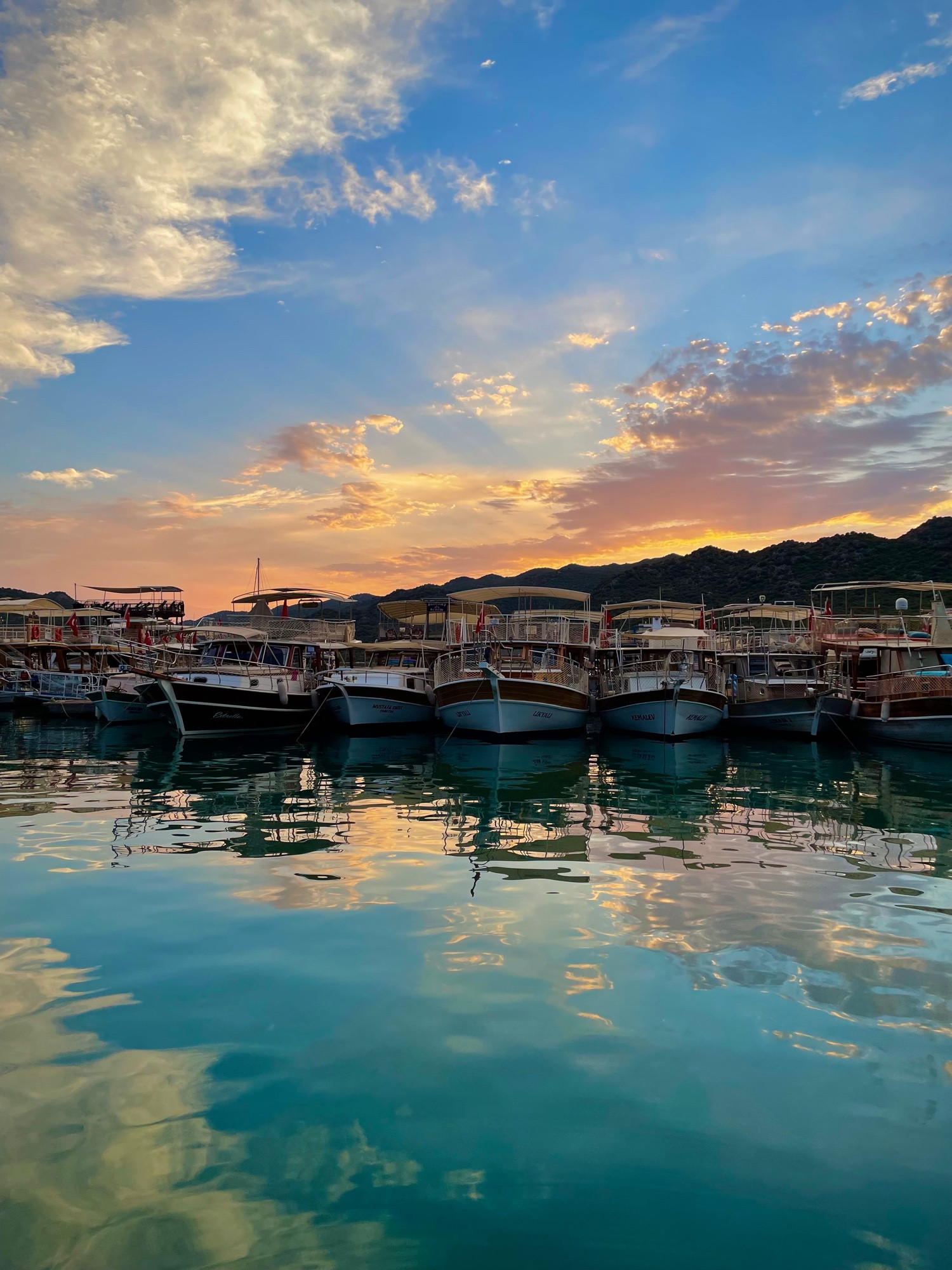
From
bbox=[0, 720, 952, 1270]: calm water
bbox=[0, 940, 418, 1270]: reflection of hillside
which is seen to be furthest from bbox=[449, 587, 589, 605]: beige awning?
bbox=[0, 940, 418, 1270]: reflection of hillside

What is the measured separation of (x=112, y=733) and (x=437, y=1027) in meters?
32.0

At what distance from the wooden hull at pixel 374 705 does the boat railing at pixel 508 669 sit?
215cm

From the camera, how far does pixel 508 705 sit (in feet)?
91.5

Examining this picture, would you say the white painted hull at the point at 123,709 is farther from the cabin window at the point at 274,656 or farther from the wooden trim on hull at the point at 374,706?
the wooden trim on hull at the point at 374,706

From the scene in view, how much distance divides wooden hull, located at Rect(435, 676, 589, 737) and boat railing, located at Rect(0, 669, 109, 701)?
863 inches

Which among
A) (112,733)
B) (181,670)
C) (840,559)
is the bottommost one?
(112,733)

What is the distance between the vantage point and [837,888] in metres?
10.0

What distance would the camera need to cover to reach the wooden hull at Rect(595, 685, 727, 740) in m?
29.2

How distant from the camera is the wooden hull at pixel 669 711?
29188 millimetres

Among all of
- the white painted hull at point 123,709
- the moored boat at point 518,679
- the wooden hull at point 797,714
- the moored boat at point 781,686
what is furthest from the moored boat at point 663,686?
the white painted hull at point 123,709

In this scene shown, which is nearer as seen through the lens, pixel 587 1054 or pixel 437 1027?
pixel 587 1054

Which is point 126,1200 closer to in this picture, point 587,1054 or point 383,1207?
point 383,1207

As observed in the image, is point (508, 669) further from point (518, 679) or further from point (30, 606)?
point (30, 606)

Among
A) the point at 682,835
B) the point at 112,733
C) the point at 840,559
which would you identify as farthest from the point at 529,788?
the point at 840,559
